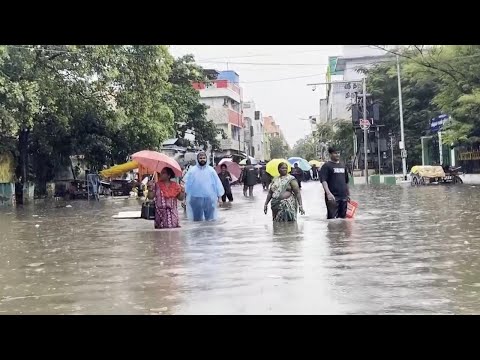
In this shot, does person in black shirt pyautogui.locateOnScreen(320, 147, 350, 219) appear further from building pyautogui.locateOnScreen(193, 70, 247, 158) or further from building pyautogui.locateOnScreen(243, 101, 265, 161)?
building pyautogui.locateOnScreen(243, 101, 265, 161)

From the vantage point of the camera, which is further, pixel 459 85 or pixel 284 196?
pixel 459 85

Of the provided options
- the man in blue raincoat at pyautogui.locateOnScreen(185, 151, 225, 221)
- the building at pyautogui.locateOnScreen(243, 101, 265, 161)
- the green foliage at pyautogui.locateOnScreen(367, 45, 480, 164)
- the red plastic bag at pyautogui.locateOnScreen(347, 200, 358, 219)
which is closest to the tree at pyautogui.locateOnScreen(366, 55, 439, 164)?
the green foliage at pyautogui.locateOnScreen(367, 45, 480, 164)

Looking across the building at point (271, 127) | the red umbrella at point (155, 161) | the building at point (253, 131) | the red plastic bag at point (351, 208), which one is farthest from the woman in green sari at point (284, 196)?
the building at point (271, 127)

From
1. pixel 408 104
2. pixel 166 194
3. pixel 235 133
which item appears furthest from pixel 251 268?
pixel 235 133

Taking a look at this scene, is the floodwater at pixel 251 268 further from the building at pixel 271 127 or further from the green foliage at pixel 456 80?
the building at pixel 271 127

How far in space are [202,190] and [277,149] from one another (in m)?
122

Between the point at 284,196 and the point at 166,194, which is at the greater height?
the point at 166,194

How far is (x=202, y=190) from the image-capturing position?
15.0 m

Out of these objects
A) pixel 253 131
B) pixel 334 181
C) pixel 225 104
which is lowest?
pixel 334 181

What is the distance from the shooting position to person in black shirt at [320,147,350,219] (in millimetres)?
13273

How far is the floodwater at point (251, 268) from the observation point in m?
6.56

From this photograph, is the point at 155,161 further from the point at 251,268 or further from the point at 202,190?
the point at 251,268

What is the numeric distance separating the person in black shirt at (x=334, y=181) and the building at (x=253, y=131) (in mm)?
79112
